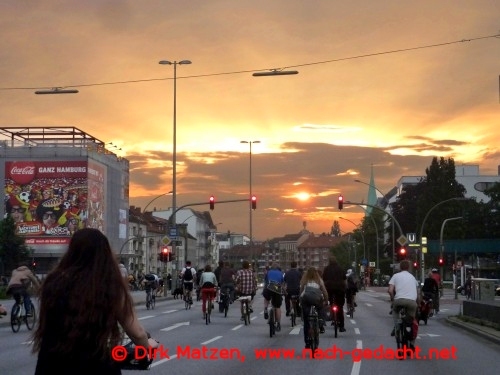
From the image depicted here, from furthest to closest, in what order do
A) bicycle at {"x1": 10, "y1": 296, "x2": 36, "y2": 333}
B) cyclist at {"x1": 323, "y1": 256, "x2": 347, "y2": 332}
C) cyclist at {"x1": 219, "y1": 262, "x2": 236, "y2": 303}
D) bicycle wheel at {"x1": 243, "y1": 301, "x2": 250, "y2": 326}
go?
cyclist at {"x1": 219, "y1": 262, "x2": 236, "y2": 303}, bicycle wheel at {"x1": 243, "y1": 301, "x2": 250, "y2": 326}, bicycle at {"x1": 10, "y1": 296, "x2": 36, "y2": 333}, cyclist at {"x1": 323, "y1": 256, "x2": 347, "y2": 332}

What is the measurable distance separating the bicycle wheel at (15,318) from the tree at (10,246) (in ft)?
184

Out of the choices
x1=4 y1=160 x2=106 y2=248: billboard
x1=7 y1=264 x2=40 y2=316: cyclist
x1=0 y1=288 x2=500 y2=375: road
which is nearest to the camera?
x1=0 y1=288 x2=500 y2=375: road

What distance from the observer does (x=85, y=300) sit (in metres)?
4.87

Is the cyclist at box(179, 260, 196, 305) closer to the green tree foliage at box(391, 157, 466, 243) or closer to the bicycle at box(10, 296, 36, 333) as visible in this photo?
the bicycle at box(10, 296, 36, 333)

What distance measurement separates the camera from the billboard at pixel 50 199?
290 ft

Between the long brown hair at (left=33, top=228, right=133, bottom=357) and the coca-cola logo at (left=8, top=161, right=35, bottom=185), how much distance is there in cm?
8771

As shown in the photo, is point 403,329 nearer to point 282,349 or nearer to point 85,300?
point 282,349

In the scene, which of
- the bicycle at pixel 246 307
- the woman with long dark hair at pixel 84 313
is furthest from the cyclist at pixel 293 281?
the woman with long dark hair at pixel 84 313

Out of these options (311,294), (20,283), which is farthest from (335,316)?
(20,283)

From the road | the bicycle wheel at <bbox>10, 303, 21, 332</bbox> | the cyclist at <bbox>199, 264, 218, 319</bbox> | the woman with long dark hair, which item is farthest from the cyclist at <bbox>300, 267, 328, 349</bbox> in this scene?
the woman with long dark hair

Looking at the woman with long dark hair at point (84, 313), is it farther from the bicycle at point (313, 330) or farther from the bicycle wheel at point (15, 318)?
the bicycle wheel at point (15, 318)

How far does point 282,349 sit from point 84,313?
13425 millimetres

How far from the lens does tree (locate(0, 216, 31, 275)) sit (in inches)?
3071

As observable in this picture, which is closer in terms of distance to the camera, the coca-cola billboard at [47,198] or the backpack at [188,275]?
the backpack at [188,275]
